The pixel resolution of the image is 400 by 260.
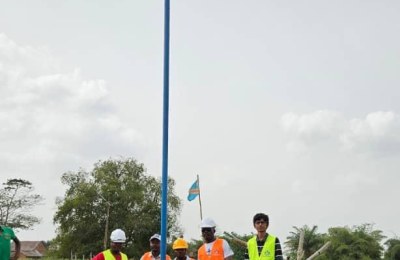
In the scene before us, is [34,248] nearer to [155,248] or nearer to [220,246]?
[155,248]

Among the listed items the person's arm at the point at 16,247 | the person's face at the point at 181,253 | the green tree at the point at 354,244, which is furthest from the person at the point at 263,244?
the green tree at the point at 354,244

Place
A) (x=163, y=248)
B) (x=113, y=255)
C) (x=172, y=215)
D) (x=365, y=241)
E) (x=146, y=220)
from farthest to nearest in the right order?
(x=172, y=215), (x=146, y=220), (x=365, y=241), (x=113, y=255), (x=163, y=248)

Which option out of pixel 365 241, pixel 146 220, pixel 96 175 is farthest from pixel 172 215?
pixel 365 241

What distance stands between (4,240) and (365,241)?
4217cm

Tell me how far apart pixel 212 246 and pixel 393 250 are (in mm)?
41332

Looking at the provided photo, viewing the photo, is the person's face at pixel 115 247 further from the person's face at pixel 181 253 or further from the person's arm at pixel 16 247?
the person's arm at pixel 16 247

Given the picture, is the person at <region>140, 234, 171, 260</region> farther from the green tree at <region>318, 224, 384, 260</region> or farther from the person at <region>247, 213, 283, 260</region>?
the green tree at <region>318, 224, 384, 260</region>

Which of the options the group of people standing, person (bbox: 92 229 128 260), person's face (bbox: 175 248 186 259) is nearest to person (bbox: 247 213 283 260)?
the group of people standing

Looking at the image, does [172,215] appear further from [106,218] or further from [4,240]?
[4,240]

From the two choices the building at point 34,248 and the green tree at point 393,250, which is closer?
the green tree at point 393,250

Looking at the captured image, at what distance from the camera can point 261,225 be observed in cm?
748

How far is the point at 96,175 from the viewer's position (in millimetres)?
55469

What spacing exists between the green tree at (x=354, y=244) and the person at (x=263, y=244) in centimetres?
3833

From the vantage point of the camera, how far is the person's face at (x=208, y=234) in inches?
297
